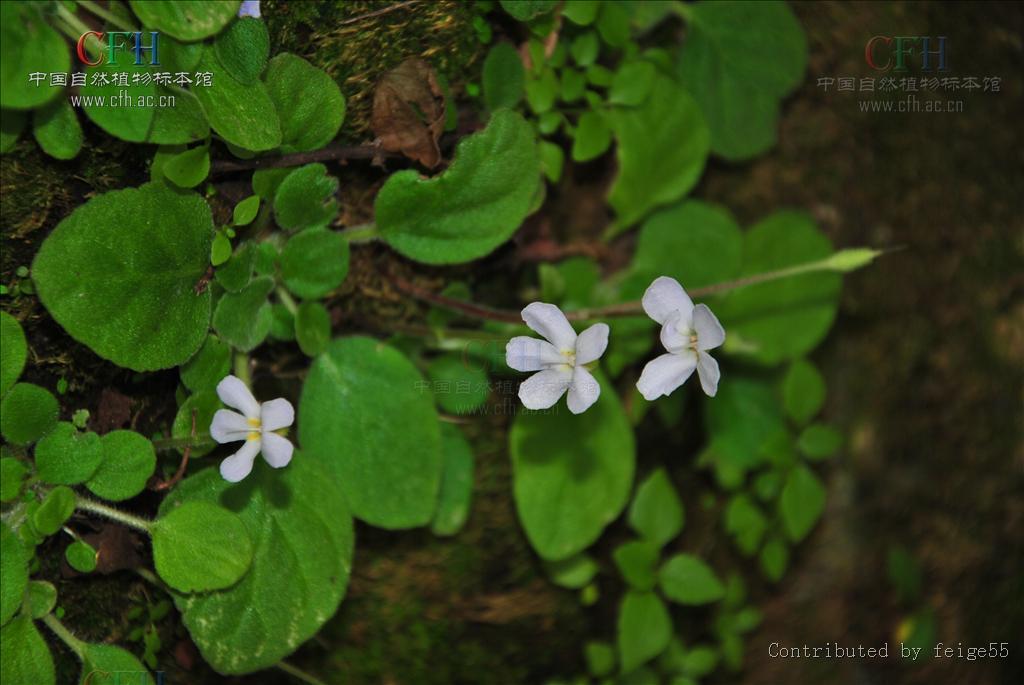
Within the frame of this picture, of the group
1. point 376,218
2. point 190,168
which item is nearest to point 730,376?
point 376,218

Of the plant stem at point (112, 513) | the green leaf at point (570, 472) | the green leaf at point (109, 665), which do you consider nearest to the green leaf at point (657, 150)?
the green leaf at point (570, 472)

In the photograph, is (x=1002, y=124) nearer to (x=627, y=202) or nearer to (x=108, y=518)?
(x=627, y=202)

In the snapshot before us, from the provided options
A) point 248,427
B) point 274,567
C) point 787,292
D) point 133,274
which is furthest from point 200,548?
point 787,292

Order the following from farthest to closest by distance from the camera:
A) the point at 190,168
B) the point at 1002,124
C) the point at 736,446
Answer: the point at 1002,124 < the point at 736,446 < the point at 190,168

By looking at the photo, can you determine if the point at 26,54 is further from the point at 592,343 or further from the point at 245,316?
the point at 592,343

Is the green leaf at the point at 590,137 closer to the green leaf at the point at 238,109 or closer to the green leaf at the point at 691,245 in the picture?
the green leaf at the point at 691,245

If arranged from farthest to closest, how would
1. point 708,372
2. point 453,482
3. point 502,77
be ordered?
point 453,482
point 502,77
point 708,372
